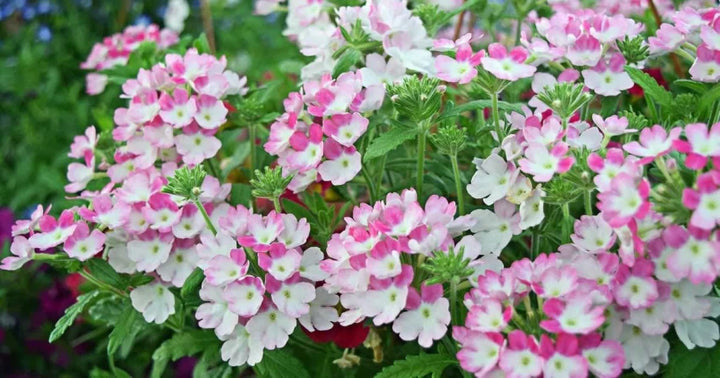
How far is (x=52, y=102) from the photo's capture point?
2502 millimetres

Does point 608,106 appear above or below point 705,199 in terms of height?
below

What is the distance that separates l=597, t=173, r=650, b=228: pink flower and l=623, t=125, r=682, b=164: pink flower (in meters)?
0.06

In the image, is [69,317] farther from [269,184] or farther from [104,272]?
[269,184]

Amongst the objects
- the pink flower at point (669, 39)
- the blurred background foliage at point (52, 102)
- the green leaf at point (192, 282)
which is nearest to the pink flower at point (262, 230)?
the green leaf at point (192, 282)

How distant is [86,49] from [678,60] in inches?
73.9

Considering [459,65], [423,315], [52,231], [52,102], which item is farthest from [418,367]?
[52,102]

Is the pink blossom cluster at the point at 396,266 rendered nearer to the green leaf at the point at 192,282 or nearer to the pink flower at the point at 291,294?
the pink flower at the point at 291,294

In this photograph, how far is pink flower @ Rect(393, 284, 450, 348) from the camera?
98cm

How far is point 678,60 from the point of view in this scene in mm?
1532

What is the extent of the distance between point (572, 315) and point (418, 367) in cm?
22

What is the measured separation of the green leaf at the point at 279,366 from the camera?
1162mm

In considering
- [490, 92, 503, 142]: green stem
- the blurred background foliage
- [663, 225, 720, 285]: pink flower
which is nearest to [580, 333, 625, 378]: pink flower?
[663, 225, 720, 285]: pink flower

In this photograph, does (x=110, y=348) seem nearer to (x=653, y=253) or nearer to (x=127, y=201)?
(x=127, y=201)

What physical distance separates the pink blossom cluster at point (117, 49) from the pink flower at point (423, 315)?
35.2 inches
